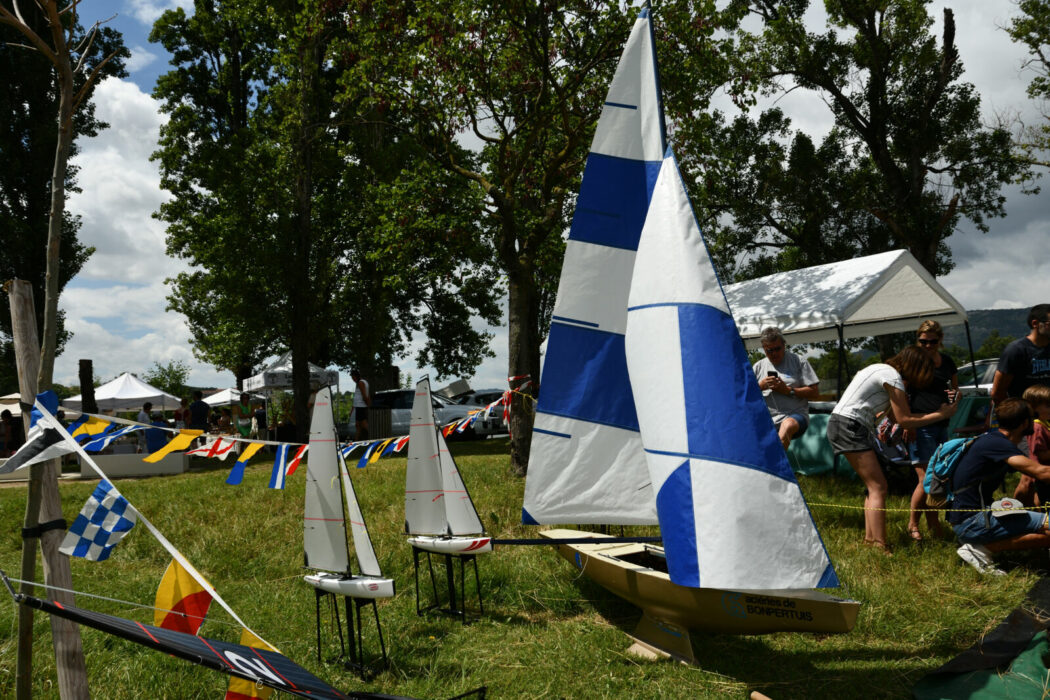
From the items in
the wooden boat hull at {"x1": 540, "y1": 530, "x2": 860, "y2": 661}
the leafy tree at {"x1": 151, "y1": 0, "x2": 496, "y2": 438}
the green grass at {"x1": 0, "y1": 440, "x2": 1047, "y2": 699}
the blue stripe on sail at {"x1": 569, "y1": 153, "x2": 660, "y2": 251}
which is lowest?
the green grass at {"x1": 0, "y1": 440, "x2": 1047, "y2": 699}

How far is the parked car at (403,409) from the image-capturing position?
20750 millimetres

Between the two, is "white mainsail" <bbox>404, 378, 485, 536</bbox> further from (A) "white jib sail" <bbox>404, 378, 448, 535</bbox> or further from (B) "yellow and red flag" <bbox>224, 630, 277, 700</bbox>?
(B) "yellow and red flag" <bbox>224, 630, 277, 700</bbox>

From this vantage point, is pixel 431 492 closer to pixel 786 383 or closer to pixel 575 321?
pixel 575 321

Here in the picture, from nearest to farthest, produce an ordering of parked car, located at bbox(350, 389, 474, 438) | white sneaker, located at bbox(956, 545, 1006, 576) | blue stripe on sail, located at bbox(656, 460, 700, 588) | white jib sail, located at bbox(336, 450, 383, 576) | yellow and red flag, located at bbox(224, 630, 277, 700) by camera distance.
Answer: yellow and red flag, located at bbox(224, 630, 277, 700), blue stripe on sail, located at bbox(656, 460, 700, 588), white jib sail, located at bbox(336, 450, 383, 576), white sneaker, located at bbox(956, 545, 1006, 576), parked car, located at bbox(350, 389, 474, 438)

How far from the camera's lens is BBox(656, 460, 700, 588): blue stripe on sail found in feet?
11.1

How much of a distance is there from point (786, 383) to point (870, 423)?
1.13m

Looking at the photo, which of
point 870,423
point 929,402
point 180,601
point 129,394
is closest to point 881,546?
point 870,423

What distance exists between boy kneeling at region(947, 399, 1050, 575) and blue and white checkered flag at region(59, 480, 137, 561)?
5650 millimetres

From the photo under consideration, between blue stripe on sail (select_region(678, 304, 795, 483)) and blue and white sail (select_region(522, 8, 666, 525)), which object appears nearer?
blue stripe on sail (select_region(678, 304, 795, 483))

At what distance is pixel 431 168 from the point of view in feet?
40.0

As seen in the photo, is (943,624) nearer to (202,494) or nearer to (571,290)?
(571,290)

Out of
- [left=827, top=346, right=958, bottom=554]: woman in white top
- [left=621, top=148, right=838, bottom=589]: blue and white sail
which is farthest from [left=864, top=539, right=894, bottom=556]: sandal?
[left=621, top=148, right=838, bottom=589]: blue and white sail

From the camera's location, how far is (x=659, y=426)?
Result: 3.61m

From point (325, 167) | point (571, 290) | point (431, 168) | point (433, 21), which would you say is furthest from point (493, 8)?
point (325, 167)
